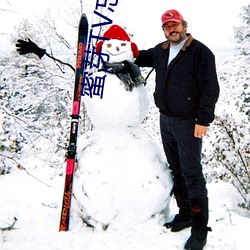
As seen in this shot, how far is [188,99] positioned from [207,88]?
201 millimetres

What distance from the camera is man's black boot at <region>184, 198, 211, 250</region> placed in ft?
8.94

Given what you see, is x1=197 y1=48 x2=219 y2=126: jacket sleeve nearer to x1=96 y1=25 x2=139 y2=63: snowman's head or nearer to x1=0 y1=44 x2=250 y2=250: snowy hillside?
x1=96 y1=25 x2=139 y2=63: snowman's head

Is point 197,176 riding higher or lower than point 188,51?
lower

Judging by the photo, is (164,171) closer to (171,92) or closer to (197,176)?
(197,176)

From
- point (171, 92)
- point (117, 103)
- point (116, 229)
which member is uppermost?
point (171, 92)

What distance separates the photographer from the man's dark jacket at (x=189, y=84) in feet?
8.13

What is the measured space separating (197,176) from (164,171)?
48 centimetres

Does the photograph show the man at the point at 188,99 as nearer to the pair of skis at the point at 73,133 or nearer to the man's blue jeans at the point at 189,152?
the man's blue jeans at the point at 189,152

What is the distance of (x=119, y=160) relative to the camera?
2.95 m

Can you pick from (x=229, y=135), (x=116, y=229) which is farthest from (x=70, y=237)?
(x=229, y=135)

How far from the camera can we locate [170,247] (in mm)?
2791

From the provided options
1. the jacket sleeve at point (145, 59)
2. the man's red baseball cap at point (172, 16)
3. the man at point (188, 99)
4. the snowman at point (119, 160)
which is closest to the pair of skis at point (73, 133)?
the snowman at point (119, 160)

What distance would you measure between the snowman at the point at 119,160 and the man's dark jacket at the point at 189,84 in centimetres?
35

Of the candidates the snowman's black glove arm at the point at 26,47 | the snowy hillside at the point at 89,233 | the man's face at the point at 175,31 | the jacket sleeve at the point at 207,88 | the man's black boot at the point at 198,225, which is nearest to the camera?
the jacket sleeve at the point at 207,88
